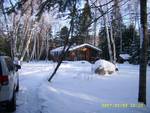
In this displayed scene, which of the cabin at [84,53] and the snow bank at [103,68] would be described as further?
the cabin at [84,53]

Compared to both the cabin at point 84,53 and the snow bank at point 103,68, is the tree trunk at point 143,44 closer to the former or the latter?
the snow bank at point 103,68

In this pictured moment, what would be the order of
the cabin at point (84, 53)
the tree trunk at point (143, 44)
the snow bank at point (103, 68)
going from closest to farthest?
the tree trunk at point (143, 44)
the snow bank at point (103, 68)
the cabin at point (84, 53)

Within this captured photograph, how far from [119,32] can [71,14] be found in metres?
56.5

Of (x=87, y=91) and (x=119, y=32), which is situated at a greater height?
(x=119, y=32)

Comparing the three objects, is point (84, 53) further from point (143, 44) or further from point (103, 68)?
point (143, 44)

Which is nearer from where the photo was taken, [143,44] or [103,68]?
[143,44]

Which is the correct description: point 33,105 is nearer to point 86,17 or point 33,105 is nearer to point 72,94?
point 72,94

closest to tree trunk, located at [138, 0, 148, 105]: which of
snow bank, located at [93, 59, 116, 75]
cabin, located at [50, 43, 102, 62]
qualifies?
snow bank, located at [93, 59, 116, 75]

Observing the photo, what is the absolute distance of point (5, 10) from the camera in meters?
12.0

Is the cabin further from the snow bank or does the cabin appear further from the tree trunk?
the tree trunk

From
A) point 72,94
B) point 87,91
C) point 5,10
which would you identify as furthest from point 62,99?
point 5,10

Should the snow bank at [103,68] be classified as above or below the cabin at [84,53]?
below

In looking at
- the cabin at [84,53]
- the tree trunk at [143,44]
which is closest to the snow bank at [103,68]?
the tree trunk at [143,44]

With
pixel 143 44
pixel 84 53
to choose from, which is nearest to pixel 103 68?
pixel 143 44
